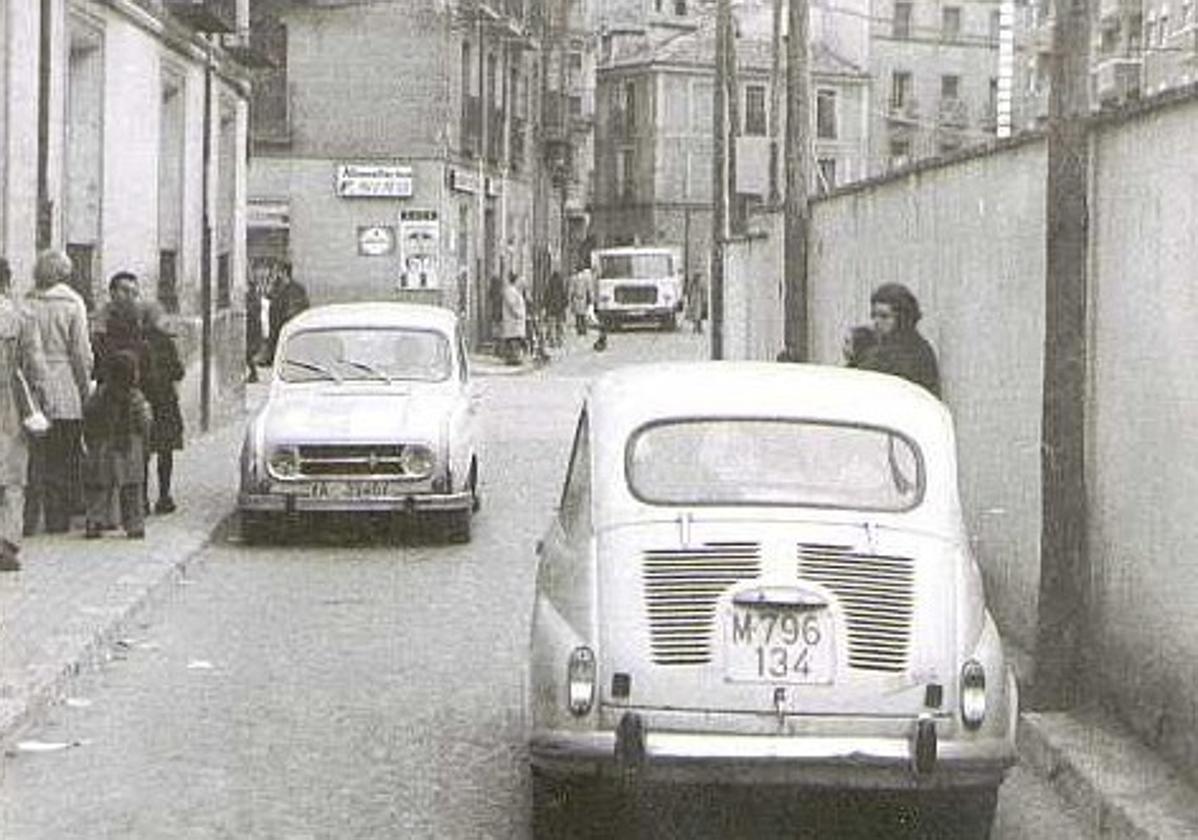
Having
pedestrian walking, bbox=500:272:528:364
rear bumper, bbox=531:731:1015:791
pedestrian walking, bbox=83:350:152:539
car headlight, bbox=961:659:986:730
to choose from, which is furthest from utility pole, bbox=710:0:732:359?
rear bumper, bbox=531:731:1015:791

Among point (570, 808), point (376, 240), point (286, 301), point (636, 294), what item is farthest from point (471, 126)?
point (570, 808)

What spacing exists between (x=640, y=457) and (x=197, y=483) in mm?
12185

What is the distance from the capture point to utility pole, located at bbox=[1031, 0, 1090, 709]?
9547 millimetres

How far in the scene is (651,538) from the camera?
24.8 feet

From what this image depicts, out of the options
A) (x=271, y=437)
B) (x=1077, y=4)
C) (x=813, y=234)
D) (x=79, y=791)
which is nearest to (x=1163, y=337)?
(x=1077, y=4)

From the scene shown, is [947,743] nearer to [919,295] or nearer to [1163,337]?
[1163,337]

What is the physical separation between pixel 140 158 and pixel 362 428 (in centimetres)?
710

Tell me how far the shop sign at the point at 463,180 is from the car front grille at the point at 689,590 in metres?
41.8

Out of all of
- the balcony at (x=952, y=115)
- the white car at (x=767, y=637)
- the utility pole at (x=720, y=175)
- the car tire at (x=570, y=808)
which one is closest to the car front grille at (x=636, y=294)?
the utility pole at (x=720, y=175)

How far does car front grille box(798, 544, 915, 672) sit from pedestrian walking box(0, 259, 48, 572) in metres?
6.96

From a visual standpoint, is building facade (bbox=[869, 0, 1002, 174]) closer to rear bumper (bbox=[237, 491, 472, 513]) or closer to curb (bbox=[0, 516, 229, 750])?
rear bumper (bbox=[237, 491, 472, 513])

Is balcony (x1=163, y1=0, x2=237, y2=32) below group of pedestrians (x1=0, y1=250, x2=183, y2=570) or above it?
above

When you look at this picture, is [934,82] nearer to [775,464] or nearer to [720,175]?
[720,175]

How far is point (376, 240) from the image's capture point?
47250 millimetres
